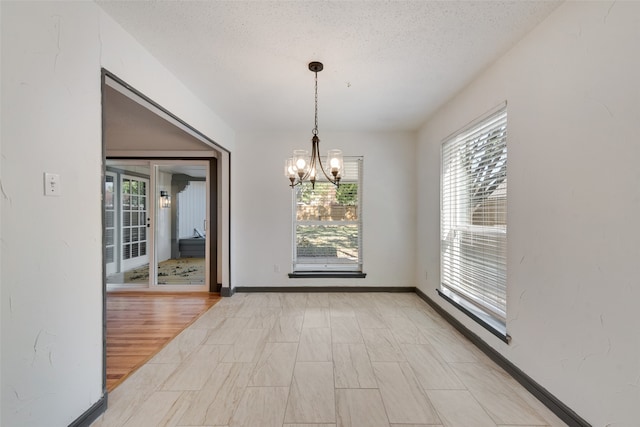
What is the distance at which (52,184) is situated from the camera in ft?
4.44

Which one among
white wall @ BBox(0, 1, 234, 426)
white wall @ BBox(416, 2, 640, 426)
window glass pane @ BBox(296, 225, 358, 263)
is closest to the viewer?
white wall @ BBox(0, 1, 234, 426)

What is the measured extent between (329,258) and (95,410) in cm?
317

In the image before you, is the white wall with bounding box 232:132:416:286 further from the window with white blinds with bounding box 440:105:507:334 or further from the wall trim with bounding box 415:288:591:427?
the wall trim with bounding box 415:288:591:427

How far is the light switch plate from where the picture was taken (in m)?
1.33

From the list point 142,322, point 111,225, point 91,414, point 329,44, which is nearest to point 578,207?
point 329,44

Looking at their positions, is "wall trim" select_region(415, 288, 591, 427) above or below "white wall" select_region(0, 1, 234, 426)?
below

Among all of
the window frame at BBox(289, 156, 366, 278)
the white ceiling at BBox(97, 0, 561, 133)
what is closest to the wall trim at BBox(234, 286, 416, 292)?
the window frame at BBox(289, 156, 366, 278)

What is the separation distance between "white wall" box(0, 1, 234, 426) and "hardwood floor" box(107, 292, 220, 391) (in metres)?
0.69

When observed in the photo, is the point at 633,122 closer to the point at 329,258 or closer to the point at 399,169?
the point at 399,169

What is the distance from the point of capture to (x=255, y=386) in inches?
A: 76.8

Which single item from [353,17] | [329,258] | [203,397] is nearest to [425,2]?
[353,17]

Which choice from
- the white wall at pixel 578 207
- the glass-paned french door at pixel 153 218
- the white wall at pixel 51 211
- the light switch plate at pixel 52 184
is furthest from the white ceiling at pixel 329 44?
the glass-paned french door at pixel 153 218

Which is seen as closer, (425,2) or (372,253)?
(425,2)

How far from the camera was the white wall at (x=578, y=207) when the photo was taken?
1295 millimetres
